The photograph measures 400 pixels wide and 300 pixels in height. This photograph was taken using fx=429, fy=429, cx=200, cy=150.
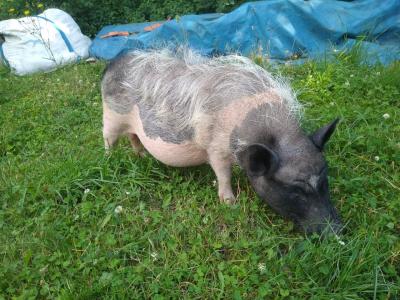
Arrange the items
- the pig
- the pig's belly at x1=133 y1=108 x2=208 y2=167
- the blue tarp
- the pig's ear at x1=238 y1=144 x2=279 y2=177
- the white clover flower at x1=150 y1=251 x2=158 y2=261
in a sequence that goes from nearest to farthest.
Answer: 1. the pig's ear at x1=238 y1=144 x2=279 y2=177
2. the pig
3. the white clover flower at x1=150 y1=251 x2=158 y2=261
4. the pig's belly at x1=133 y1=108 x2=208 y2=167
5. the blue tarp

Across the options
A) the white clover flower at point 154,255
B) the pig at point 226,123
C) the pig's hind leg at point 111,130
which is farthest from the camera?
the pig's hind leg at point 111,130

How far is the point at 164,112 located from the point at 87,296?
1.46m

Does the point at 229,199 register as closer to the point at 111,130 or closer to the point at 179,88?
the point at 179,88

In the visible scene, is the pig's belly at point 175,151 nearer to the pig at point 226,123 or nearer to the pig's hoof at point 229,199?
the pig at point 226,123

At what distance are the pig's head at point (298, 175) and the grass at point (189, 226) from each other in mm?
170

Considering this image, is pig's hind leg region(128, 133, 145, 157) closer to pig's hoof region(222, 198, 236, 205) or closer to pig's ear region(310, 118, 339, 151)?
pig's hoof region(222, 198, 236, 205)

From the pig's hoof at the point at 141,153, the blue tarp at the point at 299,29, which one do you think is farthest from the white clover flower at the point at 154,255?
the blue tarp at the point at 299,29

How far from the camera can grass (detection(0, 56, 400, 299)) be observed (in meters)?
2.69


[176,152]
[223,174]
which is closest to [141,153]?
[176,152]

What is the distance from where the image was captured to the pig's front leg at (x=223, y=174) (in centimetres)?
319

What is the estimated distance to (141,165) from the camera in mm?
3914

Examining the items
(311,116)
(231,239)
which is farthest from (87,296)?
(311,116)

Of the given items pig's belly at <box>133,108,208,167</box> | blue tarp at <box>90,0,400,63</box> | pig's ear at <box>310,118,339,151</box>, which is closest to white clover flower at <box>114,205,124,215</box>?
pig's belly at <box>133,108,208,167</box>

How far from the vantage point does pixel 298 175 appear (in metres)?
2.69
